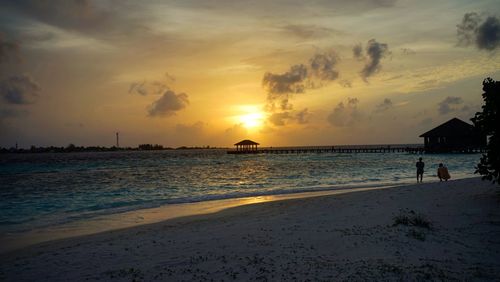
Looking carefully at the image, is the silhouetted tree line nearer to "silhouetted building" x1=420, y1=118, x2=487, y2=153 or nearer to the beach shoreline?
the beach shoreline

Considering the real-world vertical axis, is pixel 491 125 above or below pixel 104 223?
above

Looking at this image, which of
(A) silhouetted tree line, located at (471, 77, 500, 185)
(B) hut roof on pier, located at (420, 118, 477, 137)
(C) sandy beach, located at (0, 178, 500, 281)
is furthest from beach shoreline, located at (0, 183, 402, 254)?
(B) hut roof on pier, located at (420, 118, 477, 137)

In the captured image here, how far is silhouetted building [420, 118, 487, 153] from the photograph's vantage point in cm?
5557

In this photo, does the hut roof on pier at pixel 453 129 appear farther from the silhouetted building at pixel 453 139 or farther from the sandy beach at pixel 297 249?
the sandy beach at pixel 297 249

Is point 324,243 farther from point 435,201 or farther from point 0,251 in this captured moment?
point 0,251

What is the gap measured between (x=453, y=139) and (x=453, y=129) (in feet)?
10.9

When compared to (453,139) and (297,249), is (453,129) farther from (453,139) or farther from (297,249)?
(297,249)

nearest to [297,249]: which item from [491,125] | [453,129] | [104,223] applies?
[491,125]

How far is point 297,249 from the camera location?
7.47 metres

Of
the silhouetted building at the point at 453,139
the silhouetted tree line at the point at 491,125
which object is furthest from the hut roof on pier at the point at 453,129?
the silhouetted tree line at the point at 491,125

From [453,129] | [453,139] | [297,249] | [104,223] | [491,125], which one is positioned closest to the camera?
[297,249]

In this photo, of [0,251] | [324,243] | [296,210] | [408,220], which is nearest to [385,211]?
[408,220]

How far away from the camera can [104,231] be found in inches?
457

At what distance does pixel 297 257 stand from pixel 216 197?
13.6 m
